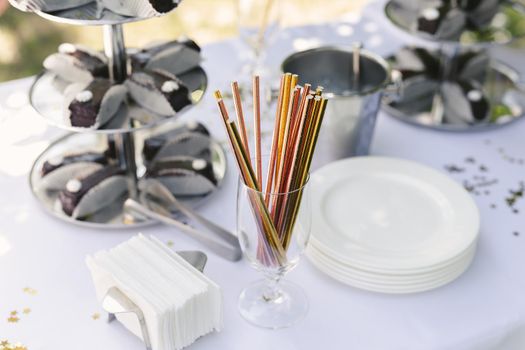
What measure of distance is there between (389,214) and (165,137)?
1.27 feet

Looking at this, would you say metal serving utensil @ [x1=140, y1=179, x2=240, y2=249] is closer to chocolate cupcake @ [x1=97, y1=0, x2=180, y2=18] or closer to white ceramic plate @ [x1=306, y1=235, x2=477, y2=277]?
white ceramic plate @ [x1=306, y1=235, x2=477, y2=277]

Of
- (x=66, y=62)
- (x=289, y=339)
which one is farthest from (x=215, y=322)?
(x=66, y=62)

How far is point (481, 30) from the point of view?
4.41ft

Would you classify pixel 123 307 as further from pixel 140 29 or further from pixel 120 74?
pixel 140 29

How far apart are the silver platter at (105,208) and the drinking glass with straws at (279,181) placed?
24 cm

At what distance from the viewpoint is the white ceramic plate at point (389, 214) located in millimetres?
947

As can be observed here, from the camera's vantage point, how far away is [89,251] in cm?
100

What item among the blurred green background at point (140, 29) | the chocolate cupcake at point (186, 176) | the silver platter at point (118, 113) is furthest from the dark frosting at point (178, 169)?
the blurred green background at point (140, 29)

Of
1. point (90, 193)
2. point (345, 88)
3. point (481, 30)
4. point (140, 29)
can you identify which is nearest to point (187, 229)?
point (90, 193)

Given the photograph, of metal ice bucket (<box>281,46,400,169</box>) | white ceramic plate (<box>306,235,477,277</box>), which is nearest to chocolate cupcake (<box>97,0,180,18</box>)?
metal ice bucket (<box>281,46,400,169</box>)

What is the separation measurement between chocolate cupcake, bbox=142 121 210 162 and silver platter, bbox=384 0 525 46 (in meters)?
0.42

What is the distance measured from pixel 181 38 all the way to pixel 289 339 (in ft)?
1.70

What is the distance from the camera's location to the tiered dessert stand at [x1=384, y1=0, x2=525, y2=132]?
4.21 feet

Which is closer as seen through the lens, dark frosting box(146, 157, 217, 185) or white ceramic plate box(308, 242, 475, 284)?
white ceramic plate box(308, 242, 475, 284)
